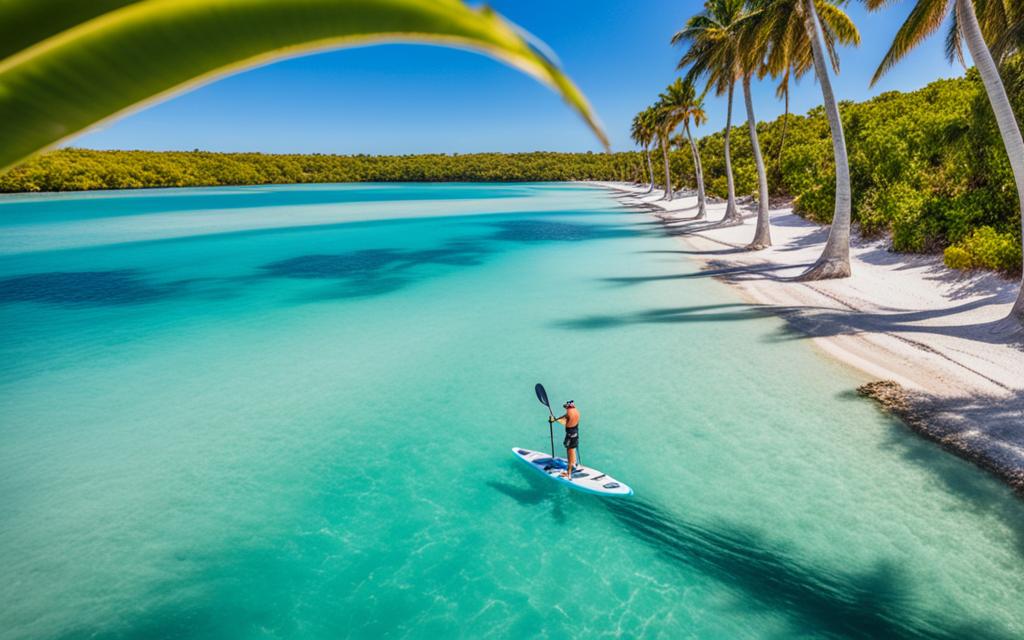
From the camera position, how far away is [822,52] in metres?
18.0

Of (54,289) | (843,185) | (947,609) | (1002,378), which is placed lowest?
(947,609)

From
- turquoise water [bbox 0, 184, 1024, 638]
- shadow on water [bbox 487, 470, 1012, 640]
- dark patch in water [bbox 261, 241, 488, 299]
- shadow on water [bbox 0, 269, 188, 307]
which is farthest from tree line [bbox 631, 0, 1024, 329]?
shadow on water [bbox 0, 269, 188, 307]

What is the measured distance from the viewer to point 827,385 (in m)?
11.8

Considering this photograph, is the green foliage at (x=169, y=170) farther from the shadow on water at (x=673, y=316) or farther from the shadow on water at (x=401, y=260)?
the shadow on water at (x=673, y=316)

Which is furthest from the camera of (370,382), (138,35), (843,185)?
(843,185)

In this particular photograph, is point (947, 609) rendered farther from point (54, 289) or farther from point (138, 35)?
point (54, 289)

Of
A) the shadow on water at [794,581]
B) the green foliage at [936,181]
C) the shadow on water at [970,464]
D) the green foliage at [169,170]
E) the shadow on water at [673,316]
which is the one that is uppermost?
the green foliage at [169,170]

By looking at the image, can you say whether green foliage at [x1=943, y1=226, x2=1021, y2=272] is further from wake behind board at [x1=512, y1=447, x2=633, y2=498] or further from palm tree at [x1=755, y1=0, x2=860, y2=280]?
wake behind board at [x1=512, y1=447, x2=633, y2=498]

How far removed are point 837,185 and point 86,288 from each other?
116 feet

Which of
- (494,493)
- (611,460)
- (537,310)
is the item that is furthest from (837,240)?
(494,493)

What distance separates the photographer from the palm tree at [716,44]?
78.8ft

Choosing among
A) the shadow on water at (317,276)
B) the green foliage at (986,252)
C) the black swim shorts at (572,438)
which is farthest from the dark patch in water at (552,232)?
the black swim shorts at (572,438)

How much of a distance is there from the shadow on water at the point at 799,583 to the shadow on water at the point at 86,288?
2606 cm

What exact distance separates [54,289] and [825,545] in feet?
116
